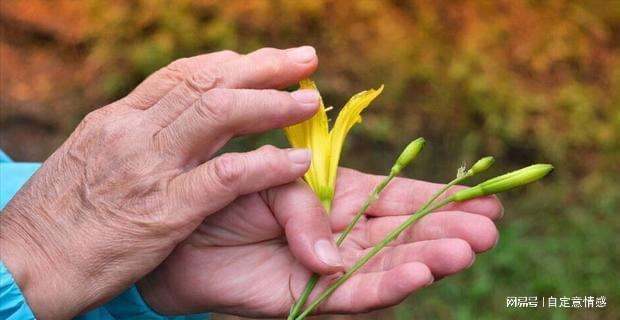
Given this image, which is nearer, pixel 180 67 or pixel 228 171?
pixel 228 171

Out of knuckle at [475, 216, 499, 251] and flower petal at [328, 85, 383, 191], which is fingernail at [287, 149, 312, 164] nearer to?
flower petal at [328, 85, 383, 191]

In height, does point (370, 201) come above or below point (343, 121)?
below

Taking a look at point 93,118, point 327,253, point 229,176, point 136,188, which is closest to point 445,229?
point 327,253

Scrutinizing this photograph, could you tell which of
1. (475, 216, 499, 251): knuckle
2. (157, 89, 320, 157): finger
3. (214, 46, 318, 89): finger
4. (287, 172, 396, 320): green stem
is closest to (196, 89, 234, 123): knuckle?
(157, 89, 320, 157): finger

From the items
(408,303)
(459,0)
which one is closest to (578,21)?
(459,0)

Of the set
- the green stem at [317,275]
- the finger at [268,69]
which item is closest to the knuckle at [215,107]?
the finger at [268,69]

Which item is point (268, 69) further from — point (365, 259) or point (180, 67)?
point (365, 259)
